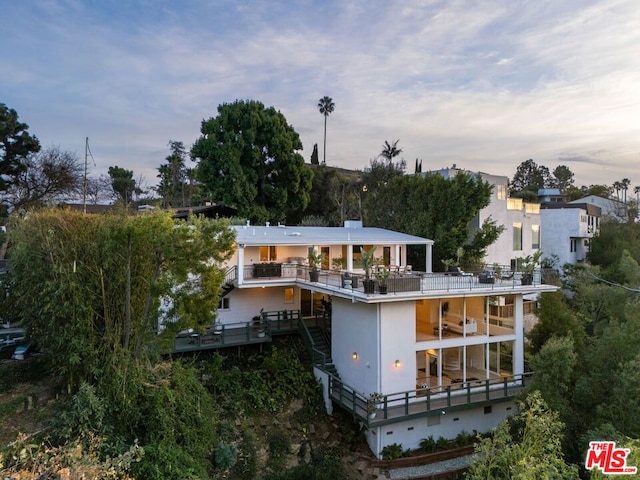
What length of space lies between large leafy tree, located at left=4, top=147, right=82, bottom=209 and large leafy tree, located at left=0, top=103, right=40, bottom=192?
317mm

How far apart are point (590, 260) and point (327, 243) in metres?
25.8

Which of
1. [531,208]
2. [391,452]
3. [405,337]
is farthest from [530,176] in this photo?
[391,452]

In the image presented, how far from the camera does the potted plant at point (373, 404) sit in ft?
38.7

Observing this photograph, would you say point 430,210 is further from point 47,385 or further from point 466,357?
point 47,385

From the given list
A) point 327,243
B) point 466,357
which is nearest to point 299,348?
point 327,243

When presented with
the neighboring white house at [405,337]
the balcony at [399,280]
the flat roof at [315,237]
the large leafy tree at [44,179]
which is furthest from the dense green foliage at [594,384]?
the large leafy tree at [44,179]

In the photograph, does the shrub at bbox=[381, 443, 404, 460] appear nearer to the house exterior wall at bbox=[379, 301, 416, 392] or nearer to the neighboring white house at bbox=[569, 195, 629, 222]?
the house exterior wall at bbox=[379, 301, 416, 392]

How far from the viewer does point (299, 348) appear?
16.4 metres

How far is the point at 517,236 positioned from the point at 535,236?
7.88 ft

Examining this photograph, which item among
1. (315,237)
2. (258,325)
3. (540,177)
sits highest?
(540,177)

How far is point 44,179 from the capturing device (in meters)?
23.6

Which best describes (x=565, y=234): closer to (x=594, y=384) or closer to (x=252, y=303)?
(x=594, y=384)

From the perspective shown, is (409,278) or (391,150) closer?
(409,278)

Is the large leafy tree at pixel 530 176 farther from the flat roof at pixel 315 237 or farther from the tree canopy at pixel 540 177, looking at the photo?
the flat roof at pixel 315 237
